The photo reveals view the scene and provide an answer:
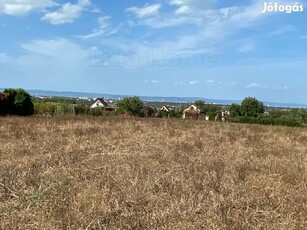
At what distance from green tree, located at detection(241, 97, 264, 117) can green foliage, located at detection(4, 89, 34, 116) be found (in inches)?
1765

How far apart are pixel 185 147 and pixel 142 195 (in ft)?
19.3

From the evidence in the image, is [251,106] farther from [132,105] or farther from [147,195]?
[147,195]

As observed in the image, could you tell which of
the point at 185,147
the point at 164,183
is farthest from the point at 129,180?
the point at 185,147

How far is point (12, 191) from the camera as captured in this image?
4504 mm

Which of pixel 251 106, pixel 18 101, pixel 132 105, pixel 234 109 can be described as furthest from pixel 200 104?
pixel 18 101

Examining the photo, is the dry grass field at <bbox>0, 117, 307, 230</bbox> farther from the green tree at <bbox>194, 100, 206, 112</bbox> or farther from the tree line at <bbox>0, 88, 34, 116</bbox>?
the green tree at <bbox>194, 100, 206, 112</bbox>

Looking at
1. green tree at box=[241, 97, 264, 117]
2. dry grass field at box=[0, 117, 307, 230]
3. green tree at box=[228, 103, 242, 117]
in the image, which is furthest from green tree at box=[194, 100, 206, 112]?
dry grass field at box=[0, 117, 307, 230]

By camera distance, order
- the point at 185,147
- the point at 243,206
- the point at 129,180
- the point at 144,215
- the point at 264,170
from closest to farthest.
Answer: the point at 144,215 → the point at 243,206 → the point at 129,180 → the point at 264,170 → the point at 185,147

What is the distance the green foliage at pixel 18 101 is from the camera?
36256 mm

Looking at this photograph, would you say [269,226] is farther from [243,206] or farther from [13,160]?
[13,160]

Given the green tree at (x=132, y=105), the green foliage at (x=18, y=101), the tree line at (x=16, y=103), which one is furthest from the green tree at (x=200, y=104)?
the green foliage at (x=18, y=101)

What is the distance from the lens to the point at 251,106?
2835 inches

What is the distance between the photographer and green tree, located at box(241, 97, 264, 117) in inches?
2810

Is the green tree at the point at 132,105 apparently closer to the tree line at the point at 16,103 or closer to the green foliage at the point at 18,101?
the tree line at the point at 16,103
